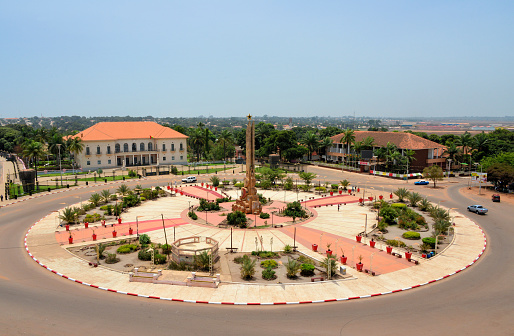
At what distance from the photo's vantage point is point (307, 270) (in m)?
25.5

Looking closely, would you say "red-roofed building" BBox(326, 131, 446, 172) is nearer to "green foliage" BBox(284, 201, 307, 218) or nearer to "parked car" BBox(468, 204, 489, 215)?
"parked car" BBox(468, 204, 489, 215)

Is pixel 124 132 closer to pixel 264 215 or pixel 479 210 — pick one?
pixel 264 215

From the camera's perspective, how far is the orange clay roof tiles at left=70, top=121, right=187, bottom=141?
88.6 m

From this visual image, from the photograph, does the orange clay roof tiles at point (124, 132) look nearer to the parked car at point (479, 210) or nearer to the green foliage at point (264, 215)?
the green foliage at point (264, 215)

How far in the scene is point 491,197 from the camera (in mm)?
55562

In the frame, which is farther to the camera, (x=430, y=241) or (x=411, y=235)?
(x=411, y=235)

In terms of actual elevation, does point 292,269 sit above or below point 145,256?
above

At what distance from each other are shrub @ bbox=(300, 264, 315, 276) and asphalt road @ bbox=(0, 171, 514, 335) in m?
4.55

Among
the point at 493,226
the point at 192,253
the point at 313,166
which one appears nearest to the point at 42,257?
the point at 192,253

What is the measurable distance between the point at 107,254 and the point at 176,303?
1141 cm

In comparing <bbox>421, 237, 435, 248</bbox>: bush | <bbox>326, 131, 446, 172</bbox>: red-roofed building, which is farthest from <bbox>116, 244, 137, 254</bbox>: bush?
<bbox>326, 131, 446, 172</bbox>: red-roofed building

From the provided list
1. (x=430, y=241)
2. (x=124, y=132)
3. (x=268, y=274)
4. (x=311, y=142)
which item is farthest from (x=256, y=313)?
(x=311, y=142)

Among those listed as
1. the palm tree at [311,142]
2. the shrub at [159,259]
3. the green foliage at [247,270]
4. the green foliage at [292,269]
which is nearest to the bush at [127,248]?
the shrub at [159,259]

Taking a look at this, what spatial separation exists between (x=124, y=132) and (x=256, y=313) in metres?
83.8
